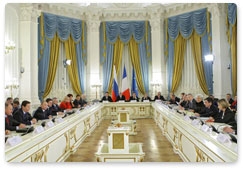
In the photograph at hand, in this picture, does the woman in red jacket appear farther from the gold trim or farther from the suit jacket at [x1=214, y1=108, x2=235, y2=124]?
the suit jacket at [x1=214, y1=108, x2=235, y2=124]

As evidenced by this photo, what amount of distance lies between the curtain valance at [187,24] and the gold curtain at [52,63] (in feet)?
14.8

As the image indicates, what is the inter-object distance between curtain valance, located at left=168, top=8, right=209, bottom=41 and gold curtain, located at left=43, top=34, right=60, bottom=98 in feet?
14.8

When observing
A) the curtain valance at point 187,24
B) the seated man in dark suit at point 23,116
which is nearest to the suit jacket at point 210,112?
the seated man in dark suit at point 23,116

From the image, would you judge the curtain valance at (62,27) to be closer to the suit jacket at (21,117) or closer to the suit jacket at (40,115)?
the suit jacket at (40,115)

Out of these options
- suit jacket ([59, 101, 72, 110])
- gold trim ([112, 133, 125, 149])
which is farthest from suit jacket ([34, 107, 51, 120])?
suit jacket ([59, 101, 72, 110])

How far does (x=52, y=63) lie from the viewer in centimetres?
1054

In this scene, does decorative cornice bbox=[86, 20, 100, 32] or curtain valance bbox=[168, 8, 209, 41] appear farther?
decorative cornice bbox=[86, 20, 100, 32]

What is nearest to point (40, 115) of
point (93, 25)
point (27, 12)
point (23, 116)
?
point (23, 116)

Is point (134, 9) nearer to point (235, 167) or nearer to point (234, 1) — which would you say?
point (234, 1)

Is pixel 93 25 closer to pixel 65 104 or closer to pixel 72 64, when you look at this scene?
pixel 72 64

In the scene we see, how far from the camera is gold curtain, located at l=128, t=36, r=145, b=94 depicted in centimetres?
1231

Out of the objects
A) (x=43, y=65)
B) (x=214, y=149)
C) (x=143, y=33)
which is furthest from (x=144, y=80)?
(x=214, y=149)

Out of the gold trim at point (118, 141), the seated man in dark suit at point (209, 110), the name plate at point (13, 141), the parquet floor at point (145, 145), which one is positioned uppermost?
the seated man in dark suit at point (209, 110)

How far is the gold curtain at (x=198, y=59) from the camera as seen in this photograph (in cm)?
926
